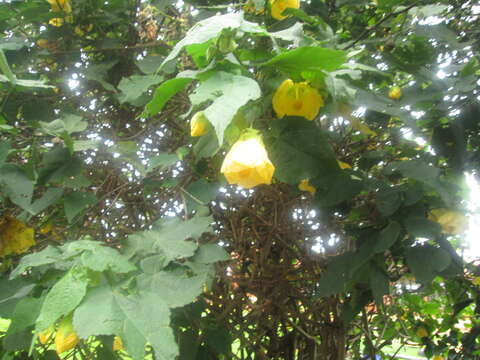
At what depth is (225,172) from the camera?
58cm

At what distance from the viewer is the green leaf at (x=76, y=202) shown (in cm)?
85

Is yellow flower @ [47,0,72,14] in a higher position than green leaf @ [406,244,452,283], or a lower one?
higher

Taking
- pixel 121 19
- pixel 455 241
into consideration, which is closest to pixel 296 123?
pixel 121 19

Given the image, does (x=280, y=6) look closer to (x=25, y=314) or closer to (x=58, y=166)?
(x=58, y=166)

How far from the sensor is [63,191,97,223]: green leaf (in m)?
0.85

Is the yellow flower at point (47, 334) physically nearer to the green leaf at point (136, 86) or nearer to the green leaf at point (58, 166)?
the green leaf at point (58, 166)

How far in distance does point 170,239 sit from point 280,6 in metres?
0.44

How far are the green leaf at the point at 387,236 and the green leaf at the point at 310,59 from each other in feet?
1.18

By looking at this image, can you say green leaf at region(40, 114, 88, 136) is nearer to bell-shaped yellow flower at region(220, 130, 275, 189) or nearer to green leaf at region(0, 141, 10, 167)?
green leaf at region(0, 141, 10, 167)

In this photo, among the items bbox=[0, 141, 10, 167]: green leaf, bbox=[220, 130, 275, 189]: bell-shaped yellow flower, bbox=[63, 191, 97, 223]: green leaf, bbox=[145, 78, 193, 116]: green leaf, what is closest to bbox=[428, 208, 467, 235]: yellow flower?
bbox=[220, 130, 275, 189]: bell-shaped yellow flower

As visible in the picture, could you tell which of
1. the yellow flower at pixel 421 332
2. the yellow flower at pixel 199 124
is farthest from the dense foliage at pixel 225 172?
the yellow flower at pixel 421 332

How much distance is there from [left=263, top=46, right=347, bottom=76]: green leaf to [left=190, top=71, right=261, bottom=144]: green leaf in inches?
2.7

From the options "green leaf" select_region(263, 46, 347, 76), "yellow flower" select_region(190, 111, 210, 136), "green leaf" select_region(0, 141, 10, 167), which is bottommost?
"green leaf" select_region(0, 141, 10, 167)

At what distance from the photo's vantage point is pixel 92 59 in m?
1.17
